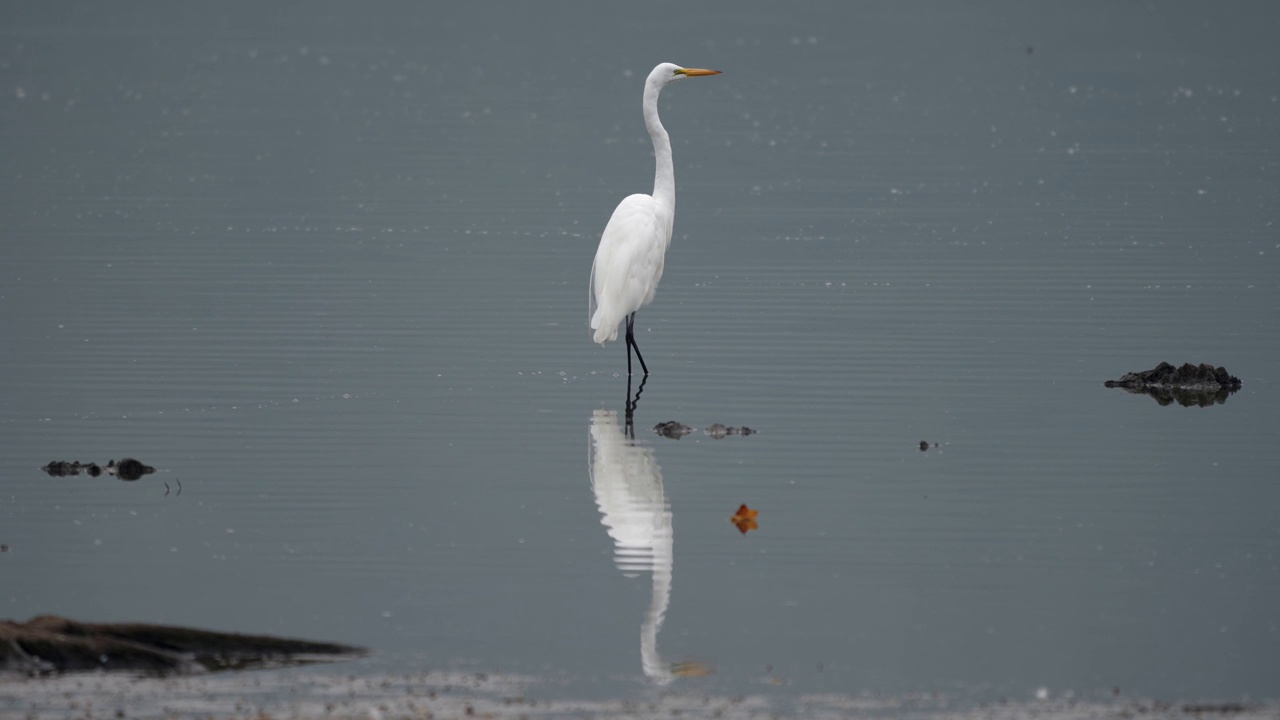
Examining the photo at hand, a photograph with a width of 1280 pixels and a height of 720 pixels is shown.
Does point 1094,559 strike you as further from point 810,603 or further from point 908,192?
point 908,192

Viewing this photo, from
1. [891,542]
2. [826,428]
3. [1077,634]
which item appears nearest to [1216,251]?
[826,428]

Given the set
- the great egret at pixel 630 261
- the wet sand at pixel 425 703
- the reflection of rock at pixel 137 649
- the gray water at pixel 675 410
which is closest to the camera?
the wet sand at pixel 425 703

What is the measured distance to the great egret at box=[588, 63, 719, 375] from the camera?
53.0 ft

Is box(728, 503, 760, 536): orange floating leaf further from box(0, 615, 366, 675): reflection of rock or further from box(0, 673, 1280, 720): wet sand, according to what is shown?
box(0, 615, 366, 675): reflection of rock

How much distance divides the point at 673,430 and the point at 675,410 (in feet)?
3.38

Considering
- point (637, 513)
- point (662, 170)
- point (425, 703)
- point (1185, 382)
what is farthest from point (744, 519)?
point (662, 170)

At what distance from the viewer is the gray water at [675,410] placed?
9.38 m

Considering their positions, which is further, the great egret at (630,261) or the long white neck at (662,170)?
the long white neck at (662,170)

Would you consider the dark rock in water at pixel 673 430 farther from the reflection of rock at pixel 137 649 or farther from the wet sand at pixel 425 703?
the wet sand at pixel 425 703

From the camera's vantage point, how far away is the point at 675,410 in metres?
14.9

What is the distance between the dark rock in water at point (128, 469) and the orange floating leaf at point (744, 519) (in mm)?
3807

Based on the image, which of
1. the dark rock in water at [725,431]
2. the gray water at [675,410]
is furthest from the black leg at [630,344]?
the dark rock in water at [725,431]

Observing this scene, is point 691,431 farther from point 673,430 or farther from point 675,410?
point 675,410

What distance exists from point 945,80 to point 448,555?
55.6 metres
